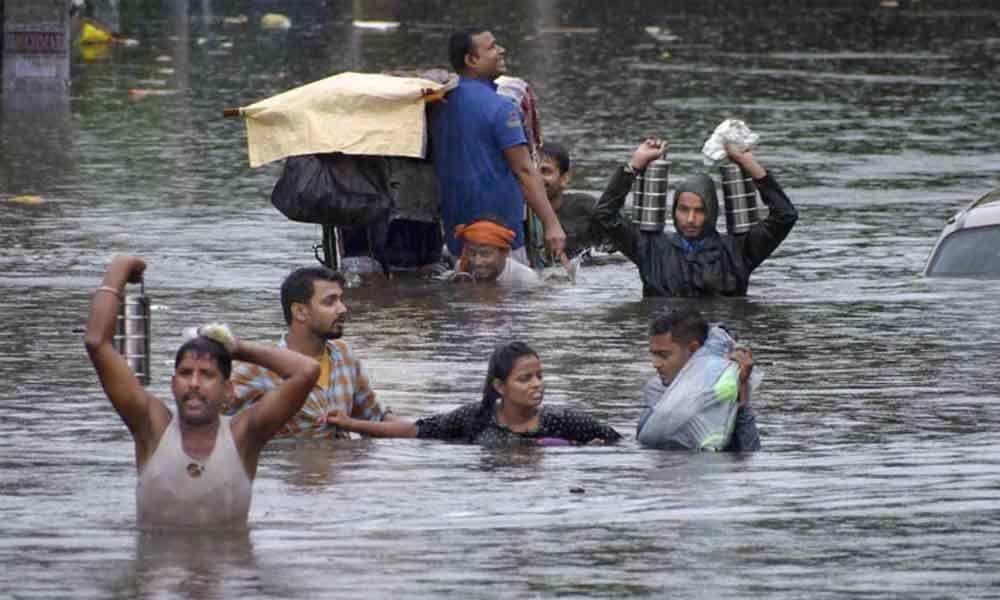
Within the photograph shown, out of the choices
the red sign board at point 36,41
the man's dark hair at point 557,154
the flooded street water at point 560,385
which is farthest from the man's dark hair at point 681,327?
the red sign board at point 36,41

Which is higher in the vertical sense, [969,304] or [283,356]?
[283,356]

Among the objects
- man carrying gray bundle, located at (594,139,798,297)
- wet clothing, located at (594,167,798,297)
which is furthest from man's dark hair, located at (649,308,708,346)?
wet clothing, located at (594,167,798,297)

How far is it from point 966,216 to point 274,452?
21.8 ft

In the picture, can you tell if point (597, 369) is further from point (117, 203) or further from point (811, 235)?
point (117, 203)

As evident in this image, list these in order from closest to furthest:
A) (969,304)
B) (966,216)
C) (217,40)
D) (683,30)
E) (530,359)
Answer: (530,359)
(969,304)
(966,216)
(217,40)
(683,30)

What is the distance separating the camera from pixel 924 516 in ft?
29.4

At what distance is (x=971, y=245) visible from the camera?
52.2ft

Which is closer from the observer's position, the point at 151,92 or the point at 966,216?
the point at 966,216

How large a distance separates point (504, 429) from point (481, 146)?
489 cm

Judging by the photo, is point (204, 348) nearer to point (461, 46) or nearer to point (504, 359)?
point (504, 359)

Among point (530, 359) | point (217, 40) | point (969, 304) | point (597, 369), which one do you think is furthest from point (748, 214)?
point (217, 40)

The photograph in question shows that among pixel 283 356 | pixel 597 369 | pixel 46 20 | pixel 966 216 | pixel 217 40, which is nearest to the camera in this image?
pixel 283 356

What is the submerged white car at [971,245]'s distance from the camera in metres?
15.7

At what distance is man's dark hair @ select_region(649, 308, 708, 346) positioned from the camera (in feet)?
33.6
